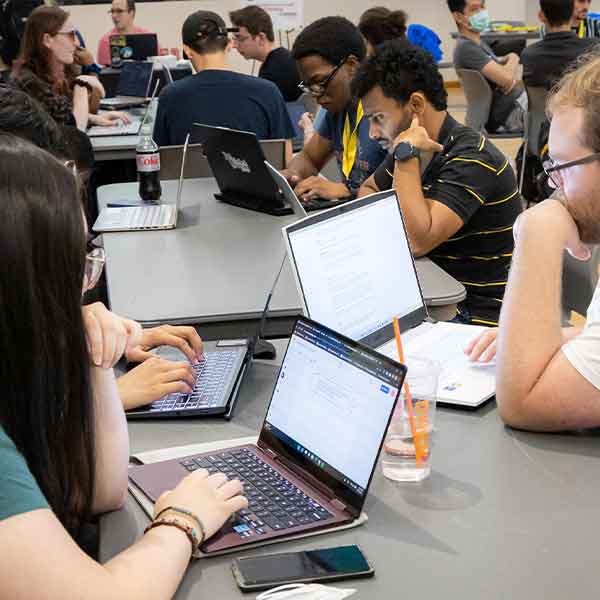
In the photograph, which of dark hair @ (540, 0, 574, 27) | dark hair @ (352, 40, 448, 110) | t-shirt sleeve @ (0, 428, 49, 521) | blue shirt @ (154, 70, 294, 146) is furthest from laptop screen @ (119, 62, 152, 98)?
t-shirt sleeve @ (0, 428, 49, 521)

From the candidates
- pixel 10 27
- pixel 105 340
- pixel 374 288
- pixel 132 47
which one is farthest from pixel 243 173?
pixel 10 27

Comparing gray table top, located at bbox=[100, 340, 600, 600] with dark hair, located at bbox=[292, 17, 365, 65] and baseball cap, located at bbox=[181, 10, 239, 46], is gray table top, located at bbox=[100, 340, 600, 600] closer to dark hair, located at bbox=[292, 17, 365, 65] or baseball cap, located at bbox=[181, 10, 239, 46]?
dark hair, located at bbox=[292, 17, 365, 65]

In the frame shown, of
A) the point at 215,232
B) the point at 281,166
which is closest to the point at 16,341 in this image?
the point at 215,232

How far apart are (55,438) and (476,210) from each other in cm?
159

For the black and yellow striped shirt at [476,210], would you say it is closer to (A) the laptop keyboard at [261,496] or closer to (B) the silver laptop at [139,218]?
(B) the silver laptop at [139,218]

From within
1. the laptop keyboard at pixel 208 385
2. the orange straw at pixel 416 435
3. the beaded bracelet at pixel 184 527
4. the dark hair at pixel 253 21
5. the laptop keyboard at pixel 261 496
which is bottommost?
the laptop keyboard at pixel 208 385

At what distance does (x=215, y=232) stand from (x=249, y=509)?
5.40 feet

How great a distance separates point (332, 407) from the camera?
4.07 feet

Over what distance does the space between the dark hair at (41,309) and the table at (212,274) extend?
868 millimetres

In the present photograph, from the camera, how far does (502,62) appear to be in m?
6.75

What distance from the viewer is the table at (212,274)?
207 cm

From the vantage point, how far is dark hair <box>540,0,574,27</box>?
546cm

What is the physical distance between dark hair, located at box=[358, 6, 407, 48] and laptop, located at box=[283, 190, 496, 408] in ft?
8.91

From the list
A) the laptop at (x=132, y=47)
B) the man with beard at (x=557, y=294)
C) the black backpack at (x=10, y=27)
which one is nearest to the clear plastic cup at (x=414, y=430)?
the man with beard at (x=557, y=294)
